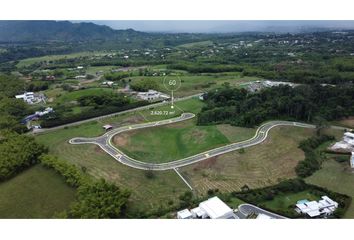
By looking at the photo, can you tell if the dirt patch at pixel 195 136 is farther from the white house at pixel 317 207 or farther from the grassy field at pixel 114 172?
the white house at pixel 317 207

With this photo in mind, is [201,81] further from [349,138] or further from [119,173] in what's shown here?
[119,173]

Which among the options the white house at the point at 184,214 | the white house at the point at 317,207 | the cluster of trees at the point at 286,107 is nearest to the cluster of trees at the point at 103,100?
the cluster of trees at the point at 286,107

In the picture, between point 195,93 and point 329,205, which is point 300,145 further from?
point 195,93

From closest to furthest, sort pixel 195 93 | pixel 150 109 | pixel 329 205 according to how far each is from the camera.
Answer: pixel 329 205
pixel 150 109
pixel 195 93

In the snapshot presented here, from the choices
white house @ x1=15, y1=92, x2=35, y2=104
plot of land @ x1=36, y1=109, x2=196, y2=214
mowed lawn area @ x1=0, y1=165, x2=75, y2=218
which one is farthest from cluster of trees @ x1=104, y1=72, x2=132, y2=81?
mowed lawn area @ x1=0, y1=165, x2=75, y2=218

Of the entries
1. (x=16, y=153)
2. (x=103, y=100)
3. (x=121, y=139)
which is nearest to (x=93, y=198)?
(x=16, y=153)

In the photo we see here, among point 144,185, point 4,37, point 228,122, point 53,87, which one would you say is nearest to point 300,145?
point 228,122
